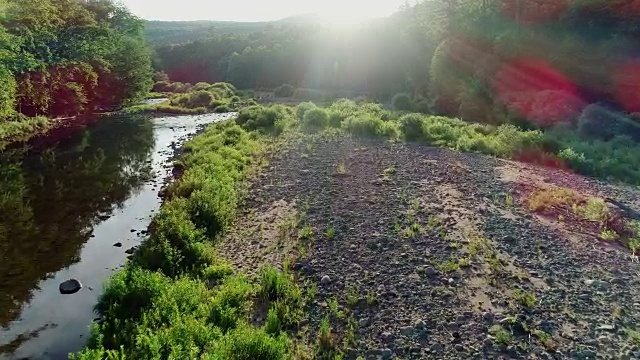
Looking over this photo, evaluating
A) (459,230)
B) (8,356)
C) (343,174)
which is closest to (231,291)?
(8,356)

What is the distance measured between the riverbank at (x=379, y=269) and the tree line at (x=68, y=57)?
1264 inches

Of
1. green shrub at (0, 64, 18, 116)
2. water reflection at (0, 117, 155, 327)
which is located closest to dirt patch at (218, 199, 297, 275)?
water reflection at (0, 117, 155, 327)

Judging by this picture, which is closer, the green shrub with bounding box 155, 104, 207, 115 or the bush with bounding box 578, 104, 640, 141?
the bush with bounding box 578, 104, 640, 141

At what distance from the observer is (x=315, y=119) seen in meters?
36.9

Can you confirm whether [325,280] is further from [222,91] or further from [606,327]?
[222,91]

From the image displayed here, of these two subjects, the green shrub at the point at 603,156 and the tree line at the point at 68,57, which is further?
the tree line at the point at 68,57

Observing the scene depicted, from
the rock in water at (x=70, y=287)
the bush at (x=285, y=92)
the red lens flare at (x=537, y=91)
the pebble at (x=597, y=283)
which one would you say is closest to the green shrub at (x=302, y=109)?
the red lens flare at (x=537, y=91)

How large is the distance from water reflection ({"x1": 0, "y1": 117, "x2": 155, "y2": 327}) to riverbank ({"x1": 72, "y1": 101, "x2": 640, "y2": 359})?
275cm

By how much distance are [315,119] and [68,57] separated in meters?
34.7

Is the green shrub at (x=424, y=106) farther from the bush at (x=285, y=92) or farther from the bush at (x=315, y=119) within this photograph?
the bush at (x=285, y=92)

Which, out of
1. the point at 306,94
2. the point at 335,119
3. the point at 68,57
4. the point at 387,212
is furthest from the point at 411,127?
the point at 306,94

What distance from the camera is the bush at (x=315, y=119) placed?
119 ft

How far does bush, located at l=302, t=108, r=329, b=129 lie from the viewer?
36.1 metres

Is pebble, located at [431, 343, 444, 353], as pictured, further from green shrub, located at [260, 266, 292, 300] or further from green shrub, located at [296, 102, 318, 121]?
green shrub, located at [296, 102, 318, 121]
